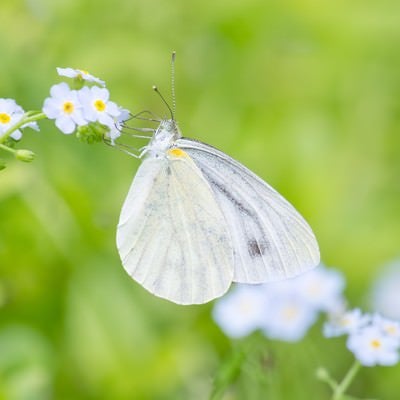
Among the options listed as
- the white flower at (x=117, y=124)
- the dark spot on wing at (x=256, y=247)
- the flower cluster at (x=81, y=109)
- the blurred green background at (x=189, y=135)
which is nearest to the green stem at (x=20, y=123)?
the flower cluster at (x=81, y=109)

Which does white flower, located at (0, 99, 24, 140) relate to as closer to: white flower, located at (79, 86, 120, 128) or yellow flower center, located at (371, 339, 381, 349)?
white flower, located at (79, 86, 120, 128)

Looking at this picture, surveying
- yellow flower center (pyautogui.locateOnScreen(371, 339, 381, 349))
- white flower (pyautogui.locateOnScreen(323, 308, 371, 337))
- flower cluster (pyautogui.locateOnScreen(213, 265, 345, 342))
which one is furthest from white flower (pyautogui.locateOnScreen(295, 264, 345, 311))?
yellow flower center (pyautogui.locateOnScreen(371, 339, 381, 349))

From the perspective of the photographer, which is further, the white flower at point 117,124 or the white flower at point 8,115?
the white flower at point 117,124

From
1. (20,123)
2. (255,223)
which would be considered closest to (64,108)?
(20,123)

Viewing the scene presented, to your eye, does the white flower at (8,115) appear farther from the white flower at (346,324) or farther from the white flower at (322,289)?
the white flower at (322,289)

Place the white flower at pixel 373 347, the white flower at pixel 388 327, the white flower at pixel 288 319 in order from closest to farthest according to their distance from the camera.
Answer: the white flower at pixel 373 347 → the white flower at pixel 388 327 → the white flower at pixel 288 319
